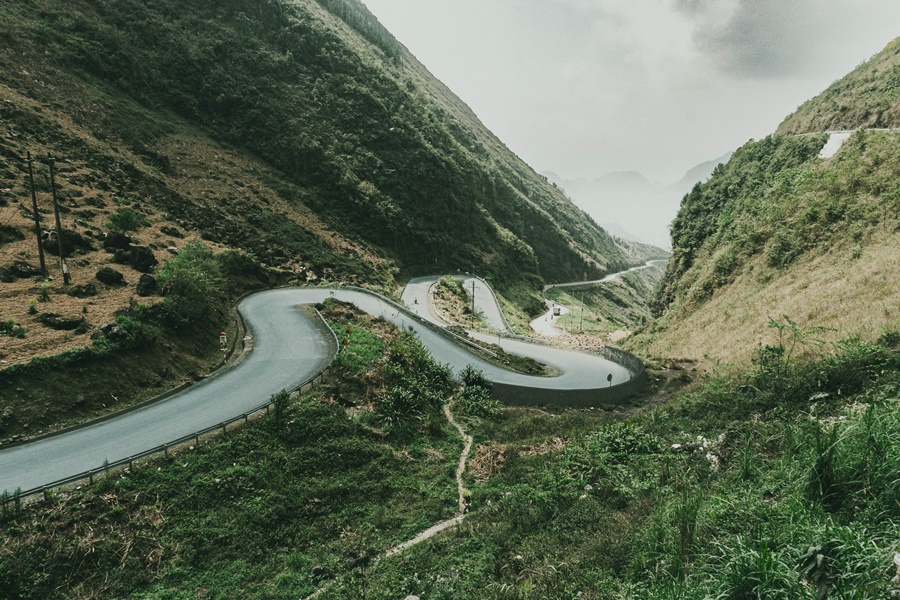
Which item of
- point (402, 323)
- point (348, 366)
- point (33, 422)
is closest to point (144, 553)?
point (33, 422)

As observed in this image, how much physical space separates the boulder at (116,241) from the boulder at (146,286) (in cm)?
657

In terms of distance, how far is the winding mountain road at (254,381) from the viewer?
38.7 feet

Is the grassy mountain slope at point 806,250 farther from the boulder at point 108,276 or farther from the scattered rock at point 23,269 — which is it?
the scattered rock at point 23,269

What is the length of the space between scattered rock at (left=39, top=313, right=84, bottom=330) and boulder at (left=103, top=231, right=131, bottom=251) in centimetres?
1056

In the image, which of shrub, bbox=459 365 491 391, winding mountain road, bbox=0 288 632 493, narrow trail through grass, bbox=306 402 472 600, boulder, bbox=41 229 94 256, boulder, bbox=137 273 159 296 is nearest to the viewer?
narrow trail through grass, bbox=306 402 472 600

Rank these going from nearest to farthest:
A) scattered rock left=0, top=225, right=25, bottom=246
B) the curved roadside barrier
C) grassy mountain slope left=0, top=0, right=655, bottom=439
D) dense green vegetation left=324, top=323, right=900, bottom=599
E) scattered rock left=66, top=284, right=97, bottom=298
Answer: dense green vegetation left=324, top=323, right=900, bottom=599 → grassy mountain slope left=0, top=0, right=655, bottom=439 → scattered rock left=66, top=284, right=97, bottom=298 → the curved roadside barrier → scattered rock left=0, top=225, right=25, bottom=246

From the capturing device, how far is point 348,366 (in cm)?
1920

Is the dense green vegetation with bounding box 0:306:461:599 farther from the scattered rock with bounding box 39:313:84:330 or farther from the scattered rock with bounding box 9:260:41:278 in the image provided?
the scattered rock with bounding box 9:260:41:278

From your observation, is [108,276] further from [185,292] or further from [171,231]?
[171,231]

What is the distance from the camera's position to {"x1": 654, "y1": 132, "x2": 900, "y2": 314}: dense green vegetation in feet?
87.6

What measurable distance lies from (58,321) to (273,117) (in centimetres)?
5747

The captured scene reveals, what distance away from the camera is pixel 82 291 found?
19312mm

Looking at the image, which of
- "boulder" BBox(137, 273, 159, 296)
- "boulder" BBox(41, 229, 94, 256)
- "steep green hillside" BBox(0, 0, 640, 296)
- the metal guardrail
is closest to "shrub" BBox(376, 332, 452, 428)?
the metal guardrail

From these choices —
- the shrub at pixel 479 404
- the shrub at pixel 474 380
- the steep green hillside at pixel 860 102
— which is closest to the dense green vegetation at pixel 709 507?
the shrub at pixel 479 404
